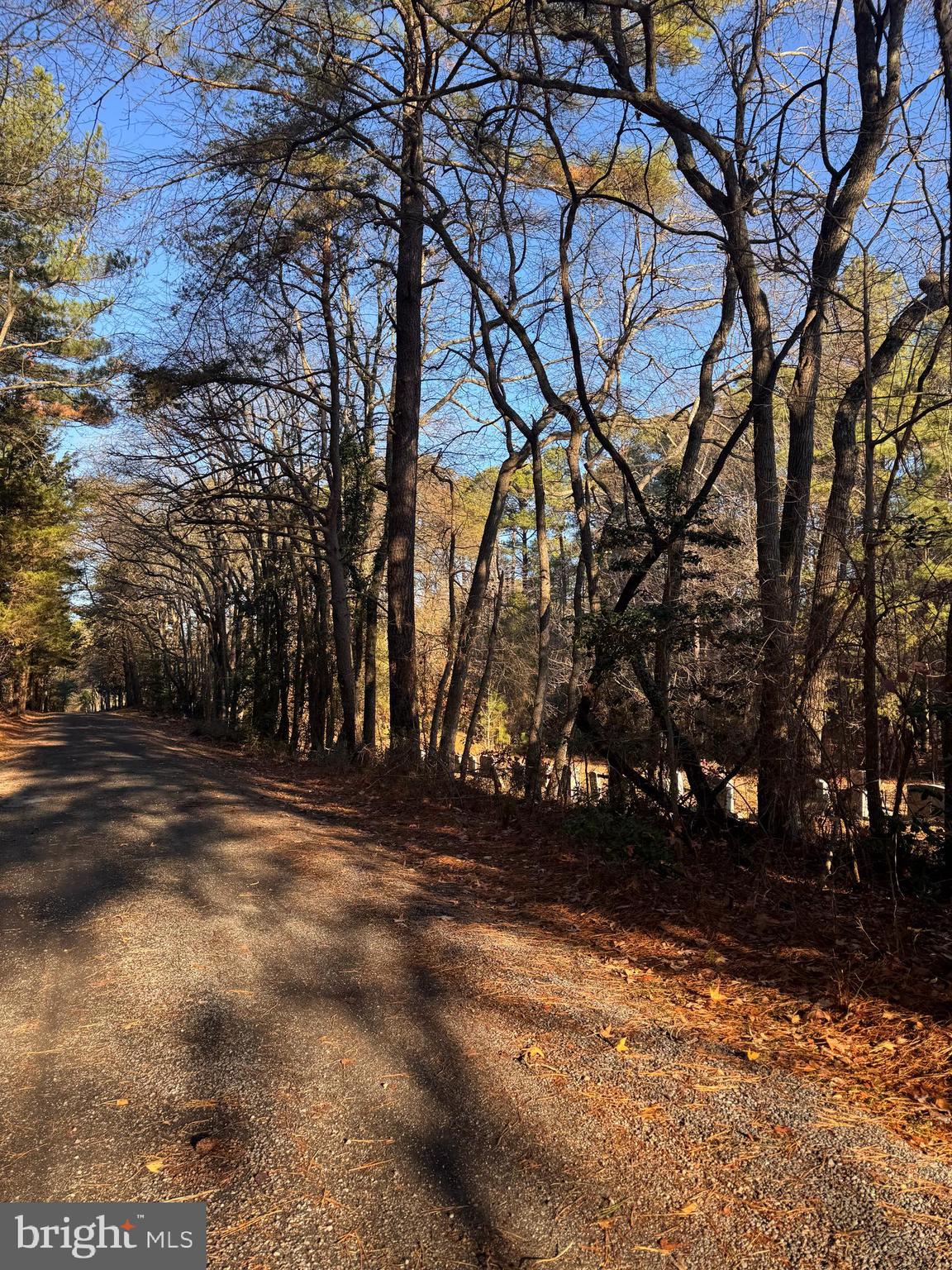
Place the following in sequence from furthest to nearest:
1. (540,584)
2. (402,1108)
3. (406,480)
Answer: (540,584), (406,480), (402,1108)

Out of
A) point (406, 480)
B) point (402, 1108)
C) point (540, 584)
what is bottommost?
point (402, 1108)

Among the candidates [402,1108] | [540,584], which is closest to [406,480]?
[540,584]

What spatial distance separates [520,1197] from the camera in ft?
7.91

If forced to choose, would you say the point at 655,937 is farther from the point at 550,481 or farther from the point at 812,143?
the point at 550,481

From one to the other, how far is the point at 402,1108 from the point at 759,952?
2.53 m

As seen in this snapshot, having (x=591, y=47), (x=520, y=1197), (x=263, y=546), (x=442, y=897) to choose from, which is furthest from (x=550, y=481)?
(x=520, y=1197)

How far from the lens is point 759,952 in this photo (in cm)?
455

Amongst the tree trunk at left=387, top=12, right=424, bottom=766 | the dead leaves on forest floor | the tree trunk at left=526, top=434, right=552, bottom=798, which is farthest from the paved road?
the tree trunk at left=526, top=434, right=552, bottom=798

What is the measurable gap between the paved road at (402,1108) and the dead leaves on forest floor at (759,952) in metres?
0.21

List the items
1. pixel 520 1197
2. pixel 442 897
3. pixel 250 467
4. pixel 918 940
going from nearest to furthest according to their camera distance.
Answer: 1. pixel 520 1197
2. pixel 918 940
3. pixel 442 897
4. pixel 250 467

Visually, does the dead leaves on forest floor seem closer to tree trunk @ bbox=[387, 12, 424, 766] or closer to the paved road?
the paved road

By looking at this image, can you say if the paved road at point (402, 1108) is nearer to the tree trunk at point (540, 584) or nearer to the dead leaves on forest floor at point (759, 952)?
the dead leaves on forest floor at point (759, 952)

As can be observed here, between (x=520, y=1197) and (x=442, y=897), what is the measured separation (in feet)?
10.5

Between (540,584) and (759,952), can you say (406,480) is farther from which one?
(759,952)
